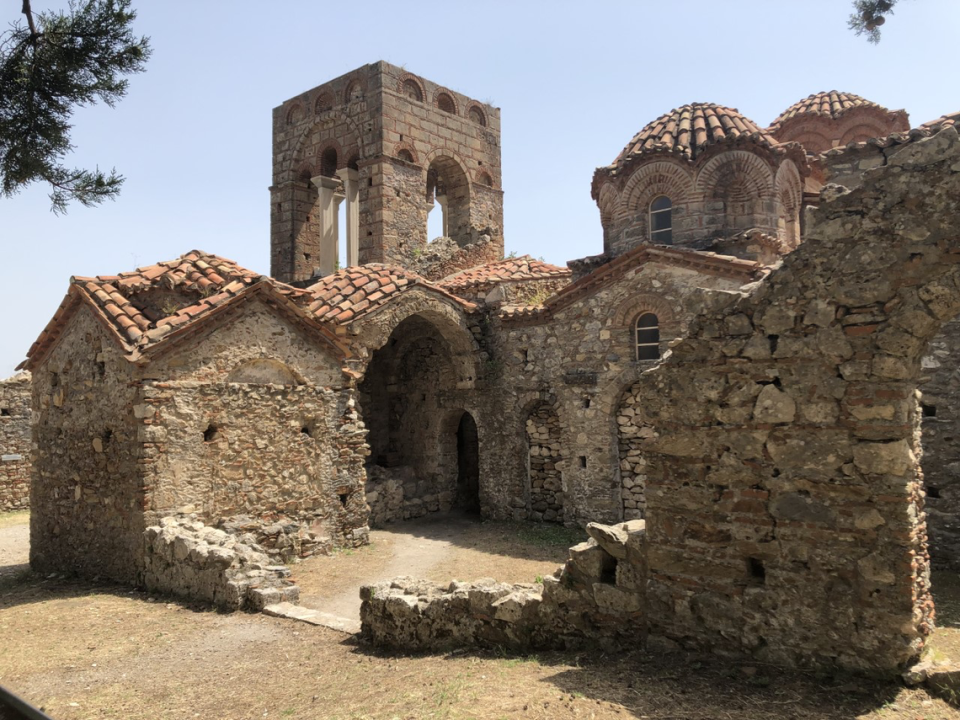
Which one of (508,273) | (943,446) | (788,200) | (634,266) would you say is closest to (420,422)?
(508,273)

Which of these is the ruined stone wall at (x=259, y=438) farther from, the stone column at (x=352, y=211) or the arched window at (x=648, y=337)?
the stone column at (x=352, y=211)

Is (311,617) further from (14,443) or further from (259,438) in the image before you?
(14,443)

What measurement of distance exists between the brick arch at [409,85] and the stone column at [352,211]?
2585mm

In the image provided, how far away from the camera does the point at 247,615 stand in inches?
283

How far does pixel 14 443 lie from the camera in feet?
55.6

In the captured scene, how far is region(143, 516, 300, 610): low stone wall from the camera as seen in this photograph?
→ 742 centimetres

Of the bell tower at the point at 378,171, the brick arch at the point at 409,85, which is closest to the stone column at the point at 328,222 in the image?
the bell tower at the point at 378,171

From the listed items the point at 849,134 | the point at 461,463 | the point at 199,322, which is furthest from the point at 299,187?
the point at 849,134

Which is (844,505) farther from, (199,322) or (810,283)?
(199,322)

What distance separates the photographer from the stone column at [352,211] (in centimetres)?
1848

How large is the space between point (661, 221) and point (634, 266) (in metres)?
2.94

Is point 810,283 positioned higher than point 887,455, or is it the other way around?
point 810,283

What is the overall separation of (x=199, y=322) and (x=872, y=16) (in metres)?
8.27

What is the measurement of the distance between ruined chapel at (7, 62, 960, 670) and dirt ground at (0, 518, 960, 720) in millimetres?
333
